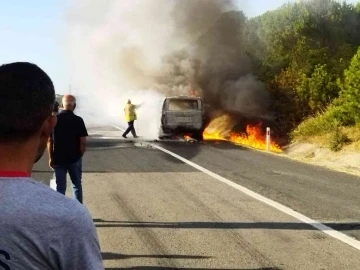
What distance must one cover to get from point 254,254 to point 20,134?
4.66 meters

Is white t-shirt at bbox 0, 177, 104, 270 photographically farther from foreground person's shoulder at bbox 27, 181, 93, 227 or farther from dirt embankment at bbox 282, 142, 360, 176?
dirt embankment at bbox 282, 142, 360, 176

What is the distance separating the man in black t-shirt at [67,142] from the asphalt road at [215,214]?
0.84 metres

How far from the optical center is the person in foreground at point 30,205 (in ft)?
4.88

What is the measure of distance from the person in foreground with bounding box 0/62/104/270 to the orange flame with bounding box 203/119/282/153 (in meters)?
20.0

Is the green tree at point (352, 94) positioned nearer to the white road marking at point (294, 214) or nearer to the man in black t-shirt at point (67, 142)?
the white road marking at point (294, 214)

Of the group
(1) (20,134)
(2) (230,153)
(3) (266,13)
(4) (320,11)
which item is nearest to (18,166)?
(1) (20,134)

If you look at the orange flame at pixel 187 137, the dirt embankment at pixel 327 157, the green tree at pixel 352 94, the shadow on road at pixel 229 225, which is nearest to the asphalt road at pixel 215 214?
the shadow on road at pixel 229 225

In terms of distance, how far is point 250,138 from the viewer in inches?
955

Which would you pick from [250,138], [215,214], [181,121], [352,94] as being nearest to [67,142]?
[215,214]

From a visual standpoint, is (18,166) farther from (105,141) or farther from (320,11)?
(320,11)

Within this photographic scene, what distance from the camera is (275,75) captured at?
100 ft

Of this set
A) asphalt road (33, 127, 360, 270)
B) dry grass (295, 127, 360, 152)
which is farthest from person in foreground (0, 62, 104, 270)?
dry grass (295, 127, 360, 152)

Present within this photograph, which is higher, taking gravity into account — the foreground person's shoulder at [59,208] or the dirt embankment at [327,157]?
the foreground person's shoulder at [59,208]

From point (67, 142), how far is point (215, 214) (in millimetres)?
2451
